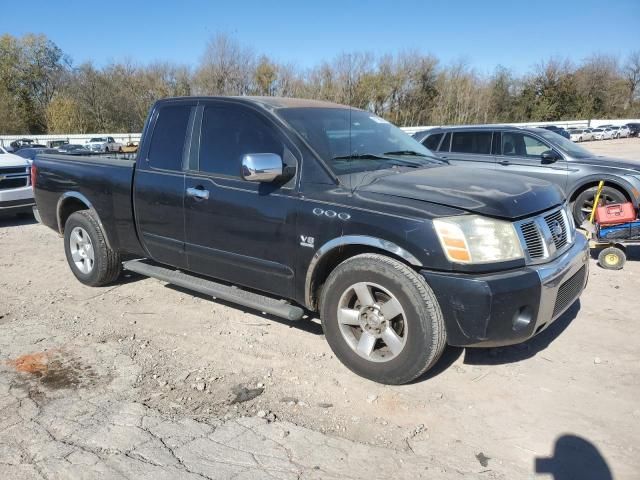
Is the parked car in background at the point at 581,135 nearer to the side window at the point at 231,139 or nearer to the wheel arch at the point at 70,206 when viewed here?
the wheel arch at the point at 70,206

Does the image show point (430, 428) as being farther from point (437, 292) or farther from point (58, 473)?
point (58, 473)

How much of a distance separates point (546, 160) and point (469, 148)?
1408 mm

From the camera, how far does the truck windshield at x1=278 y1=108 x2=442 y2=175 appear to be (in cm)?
386

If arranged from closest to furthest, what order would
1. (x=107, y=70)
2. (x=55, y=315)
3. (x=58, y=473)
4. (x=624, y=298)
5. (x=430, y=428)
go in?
(x=58, y=473) → (x=430, y=428) → (x=55, y=315) → (x=624, y=298) → (x=107, y=70)

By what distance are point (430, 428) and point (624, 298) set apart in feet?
11.1

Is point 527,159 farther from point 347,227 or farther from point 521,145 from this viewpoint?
point 347,227

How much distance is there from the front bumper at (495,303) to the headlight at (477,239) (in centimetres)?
11

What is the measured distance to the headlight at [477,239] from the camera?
3.05 meters

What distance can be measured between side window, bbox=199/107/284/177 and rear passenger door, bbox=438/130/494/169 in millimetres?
5778

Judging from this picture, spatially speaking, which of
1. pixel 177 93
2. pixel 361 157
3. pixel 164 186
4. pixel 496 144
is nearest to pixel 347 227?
pixel 361 157

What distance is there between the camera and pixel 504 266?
10.2ft

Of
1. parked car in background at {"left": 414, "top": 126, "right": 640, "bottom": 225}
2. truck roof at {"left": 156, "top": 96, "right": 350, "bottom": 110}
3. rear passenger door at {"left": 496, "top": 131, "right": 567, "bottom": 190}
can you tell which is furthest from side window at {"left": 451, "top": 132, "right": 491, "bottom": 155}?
truck roof at {"left": 156, "top": 96, "right": 350, "bottom": 110}

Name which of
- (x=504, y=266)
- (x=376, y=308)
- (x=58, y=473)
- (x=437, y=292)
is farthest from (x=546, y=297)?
(x=58, y=473)

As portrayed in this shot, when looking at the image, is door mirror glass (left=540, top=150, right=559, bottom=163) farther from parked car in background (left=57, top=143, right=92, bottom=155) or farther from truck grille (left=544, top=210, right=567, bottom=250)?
parked car in background (left=57, top=143, right=92, bottom=155)
